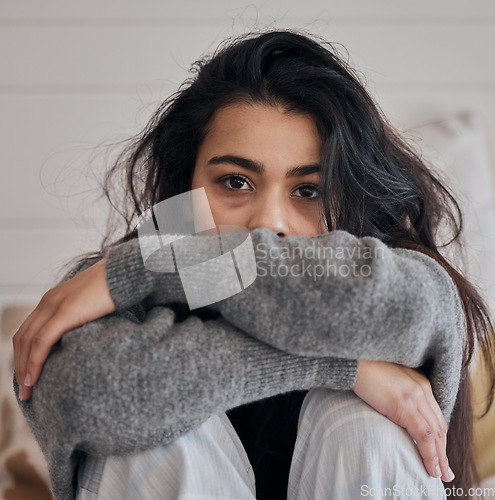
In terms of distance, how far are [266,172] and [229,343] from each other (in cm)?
32

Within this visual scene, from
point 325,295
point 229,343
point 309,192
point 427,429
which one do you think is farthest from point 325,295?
point 309,192

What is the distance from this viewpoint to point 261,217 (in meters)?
0.84

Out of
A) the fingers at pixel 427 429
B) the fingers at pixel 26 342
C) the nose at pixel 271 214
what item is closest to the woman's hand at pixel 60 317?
the fingers at pixel 26 342

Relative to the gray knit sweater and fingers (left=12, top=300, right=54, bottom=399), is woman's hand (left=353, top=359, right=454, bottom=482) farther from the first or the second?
fingers (left=12, top=300, right=54, bottom=399)

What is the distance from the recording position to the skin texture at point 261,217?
65 centimetres

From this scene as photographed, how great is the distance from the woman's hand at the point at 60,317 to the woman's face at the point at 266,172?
266 mm

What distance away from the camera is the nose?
839 mm

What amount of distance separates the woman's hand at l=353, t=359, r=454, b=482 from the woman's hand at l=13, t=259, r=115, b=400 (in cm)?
30

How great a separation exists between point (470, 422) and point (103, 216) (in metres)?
1.07

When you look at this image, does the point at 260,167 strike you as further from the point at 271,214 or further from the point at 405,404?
the point at 405,404

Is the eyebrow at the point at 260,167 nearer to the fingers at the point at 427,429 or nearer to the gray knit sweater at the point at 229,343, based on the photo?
the gray knit sweater at the point at 229,343

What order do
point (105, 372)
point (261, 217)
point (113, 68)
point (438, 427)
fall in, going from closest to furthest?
1. point (105, 372)
2. point (438, 427)
3. point (261, 217)
4. point (113, 68)

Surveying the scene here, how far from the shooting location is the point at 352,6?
1.66 metres

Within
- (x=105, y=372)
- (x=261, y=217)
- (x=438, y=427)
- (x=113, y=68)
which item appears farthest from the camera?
(x=113, y=68)
